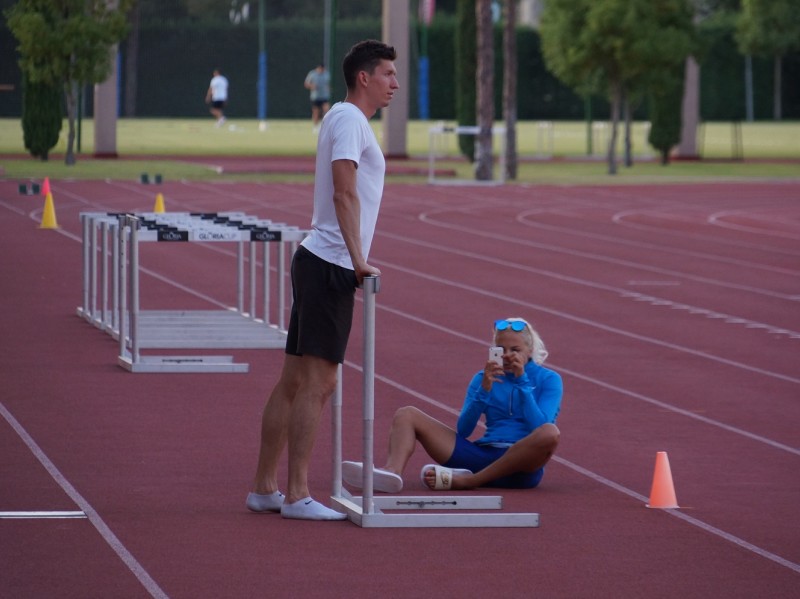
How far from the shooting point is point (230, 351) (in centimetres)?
1369

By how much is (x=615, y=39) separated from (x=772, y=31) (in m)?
29.8

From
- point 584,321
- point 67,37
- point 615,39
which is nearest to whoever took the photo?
point 584,321

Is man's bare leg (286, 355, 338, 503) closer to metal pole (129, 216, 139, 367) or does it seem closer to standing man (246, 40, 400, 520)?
standing man (246, 40, 400, 520)

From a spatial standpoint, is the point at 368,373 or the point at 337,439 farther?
the point at 337,439

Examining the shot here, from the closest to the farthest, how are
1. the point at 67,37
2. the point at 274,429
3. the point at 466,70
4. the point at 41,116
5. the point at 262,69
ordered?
the point at 274,429
the point at 67,37
the point at 41,116
the point at 466,70
the point at 262,69

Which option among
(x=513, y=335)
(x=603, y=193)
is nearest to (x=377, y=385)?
(x=513, y=335)

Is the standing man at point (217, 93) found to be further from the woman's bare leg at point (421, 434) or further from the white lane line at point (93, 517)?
the woman's bare leg at point (421, 434)

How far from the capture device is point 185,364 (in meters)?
12.5

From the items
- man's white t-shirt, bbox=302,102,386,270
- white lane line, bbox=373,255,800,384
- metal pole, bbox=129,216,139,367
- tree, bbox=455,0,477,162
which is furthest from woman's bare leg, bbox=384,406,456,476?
tree, bbox=455,0,477,162

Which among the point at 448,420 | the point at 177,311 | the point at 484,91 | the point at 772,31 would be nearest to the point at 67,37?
the point at 484,91

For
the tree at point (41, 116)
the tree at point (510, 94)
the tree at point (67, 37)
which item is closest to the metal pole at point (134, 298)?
the tree at point (510, 94)

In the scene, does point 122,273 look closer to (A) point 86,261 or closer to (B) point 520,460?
(A) point 86,261

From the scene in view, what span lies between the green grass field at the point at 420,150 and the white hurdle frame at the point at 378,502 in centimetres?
2898

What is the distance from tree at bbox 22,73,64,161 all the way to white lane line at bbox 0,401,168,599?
32645 millimetres
